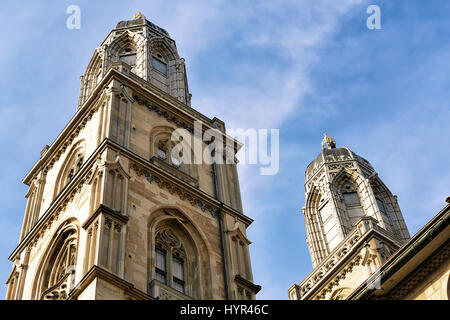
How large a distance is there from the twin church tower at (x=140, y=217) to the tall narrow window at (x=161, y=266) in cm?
4

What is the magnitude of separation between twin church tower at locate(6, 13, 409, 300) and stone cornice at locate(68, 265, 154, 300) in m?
0.03

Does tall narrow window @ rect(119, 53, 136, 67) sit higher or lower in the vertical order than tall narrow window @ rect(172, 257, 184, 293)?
higher

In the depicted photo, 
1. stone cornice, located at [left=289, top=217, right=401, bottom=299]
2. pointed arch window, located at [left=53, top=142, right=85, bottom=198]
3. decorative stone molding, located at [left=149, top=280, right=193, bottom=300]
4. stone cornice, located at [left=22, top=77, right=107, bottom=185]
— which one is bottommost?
decorative stone molding, located at [left=149, top=280, right=193, bottom=300]

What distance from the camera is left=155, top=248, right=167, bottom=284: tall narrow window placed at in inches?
1053

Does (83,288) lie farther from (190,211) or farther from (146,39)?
(146,39)

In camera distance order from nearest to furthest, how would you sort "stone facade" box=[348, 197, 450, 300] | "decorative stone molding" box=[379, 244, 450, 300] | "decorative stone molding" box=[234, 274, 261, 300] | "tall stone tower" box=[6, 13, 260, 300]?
"stone facade" box=[348, 197, 450, 300]
"decorative stone molding" box=[379, 244, 450, 300]
"tall stone tower" box=[6, 13, 260, 300]
"decorative stone molding" box=[234, 274, 261, 300]

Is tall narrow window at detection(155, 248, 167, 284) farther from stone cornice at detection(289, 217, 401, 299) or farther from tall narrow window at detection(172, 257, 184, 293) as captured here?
stone cornice at detection(289, 217, 401, 299)

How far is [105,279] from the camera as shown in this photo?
76.9 ft

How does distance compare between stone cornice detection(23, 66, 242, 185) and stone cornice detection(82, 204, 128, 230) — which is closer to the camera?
stone cornice detection(82, 204, 128, 230)

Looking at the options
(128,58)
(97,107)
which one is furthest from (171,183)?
(128,58)

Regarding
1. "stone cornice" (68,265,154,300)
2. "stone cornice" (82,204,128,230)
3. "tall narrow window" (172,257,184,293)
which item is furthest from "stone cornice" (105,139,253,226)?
"stone cornice" (68,265,154,300)

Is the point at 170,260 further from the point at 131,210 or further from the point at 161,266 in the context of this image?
the point at 131,210

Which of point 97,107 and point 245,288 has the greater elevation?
Result: point 97,107

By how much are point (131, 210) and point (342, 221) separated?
16689mm
